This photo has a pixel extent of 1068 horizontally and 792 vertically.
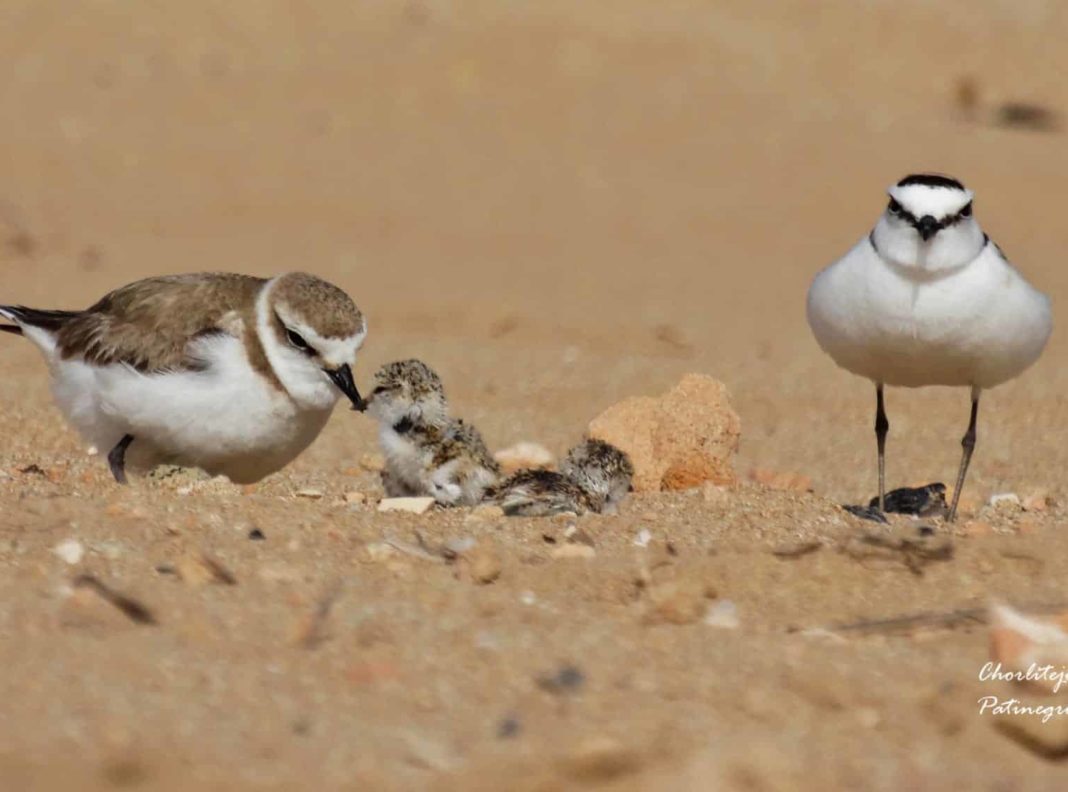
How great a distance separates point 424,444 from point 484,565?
5.36 ft

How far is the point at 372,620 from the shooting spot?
400 cm

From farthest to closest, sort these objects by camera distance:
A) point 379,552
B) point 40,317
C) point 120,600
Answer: point 40,317, point 379,552, point 120,600

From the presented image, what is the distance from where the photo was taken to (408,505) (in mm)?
5582

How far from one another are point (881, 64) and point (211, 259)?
8507 mm

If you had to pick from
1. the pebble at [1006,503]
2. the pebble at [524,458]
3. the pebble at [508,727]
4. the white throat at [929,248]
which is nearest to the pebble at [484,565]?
the pebble at [508,727]

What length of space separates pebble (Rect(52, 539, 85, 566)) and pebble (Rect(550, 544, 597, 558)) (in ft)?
4.02

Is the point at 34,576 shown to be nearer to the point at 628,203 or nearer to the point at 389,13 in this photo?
the point at 628,203

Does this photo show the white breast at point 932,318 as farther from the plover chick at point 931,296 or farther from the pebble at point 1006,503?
the pebble at point 1006,503

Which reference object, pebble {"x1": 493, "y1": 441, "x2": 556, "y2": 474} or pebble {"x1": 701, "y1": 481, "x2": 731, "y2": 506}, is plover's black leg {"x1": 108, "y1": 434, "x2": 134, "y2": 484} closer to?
pebble {"x1": 493, "y1": 441, "x2": 556, "y2": 474}

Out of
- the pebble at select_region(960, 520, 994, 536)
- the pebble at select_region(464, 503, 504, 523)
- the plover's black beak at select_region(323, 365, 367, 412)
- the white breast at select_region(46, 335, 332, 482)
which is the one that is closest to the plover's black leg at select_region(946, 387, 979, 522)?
the pebble at select_region(960, 520, 994, 536)

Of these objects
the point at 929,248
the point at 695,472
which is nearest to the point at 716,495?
the point at 695,472

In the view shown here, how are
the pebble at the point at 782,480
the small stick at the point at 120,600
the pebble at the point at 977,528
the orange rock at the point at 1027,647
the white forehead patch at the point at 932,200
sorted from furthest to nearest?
the pebble at the point at 782,480
the white forehead patch at the point at 932,200
the pebble at the point at 977,528
the small stick at the point at 120,600
the orange rock at the point at 1027,647

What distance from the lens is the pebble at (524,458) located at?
737 centimetres

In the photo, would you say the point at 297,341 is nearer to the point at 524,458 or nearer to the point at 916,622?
the point at 524,458
